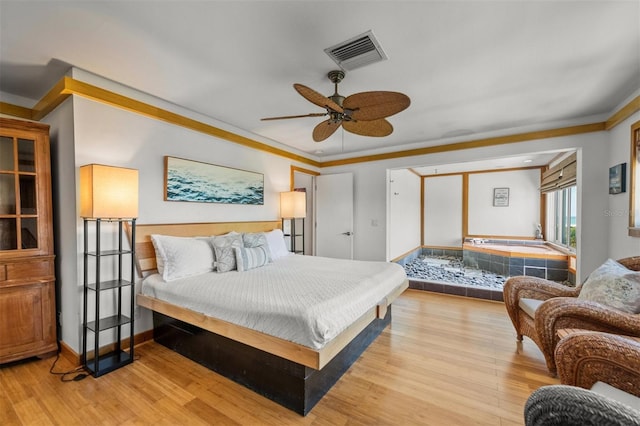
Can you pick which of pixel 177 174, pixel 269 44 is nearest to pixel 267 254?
pixel 177 174

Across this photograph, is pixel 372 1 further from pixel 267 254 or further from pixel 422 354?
pixel 422 354

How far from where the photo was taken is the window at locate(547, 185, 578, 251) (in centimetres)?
450

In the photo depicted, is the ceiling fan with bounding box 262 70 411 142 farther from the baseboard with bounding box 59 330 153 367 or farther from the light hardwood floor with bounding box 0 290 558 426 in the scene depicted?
the baseboard with bounding box 59 330 153 367

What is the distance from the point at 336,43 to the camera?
1.85m

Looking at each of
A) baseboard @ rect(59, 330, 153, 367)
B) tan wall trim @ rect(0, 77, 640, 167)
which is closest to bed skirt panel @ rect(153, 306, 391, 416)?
baseboard @ rect(59, 330, 153, 367)

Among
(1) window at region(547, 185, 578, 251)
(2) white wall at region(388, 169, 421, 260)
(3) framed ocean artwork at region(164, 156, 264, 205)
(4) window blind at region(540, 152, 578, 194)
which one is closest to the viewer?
(3) framed ocean artwork at region(164, 156, 264, 205)

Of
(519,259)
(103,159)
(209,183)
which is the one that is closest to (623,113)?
(519,259)

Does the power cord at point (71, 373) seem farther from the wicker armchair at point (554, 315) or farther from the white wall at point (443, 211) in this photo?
the white wall at point (443, 211)

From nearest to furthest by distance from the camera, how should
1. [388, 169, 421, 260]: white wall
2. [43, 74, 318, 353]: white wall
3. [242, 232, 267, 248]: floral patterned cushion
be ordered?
1. [43, 74, 318, 353]: white wall
2. [242, 232, 267, 248]: floral patterned cushion
3. [388, 169, 421, 260]: white wall

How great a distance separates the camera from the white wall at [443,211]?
673cm

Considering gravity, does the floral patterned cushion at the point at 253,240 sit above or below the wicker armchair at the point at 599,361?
above

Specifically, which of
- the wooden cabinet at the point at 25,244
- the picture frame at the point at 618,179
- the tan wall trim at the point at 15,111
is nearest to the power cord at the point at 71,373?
the wooden cabinet at the point at 25,244

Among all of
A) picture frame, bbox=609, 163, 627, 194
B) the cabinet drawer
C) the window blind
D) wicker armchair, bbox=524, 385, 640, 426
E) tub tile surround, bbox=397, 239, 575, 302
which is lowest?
tub tile surround, bbox=397, 239, 575, 302

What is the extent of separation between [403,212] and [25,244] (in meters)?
5.73
